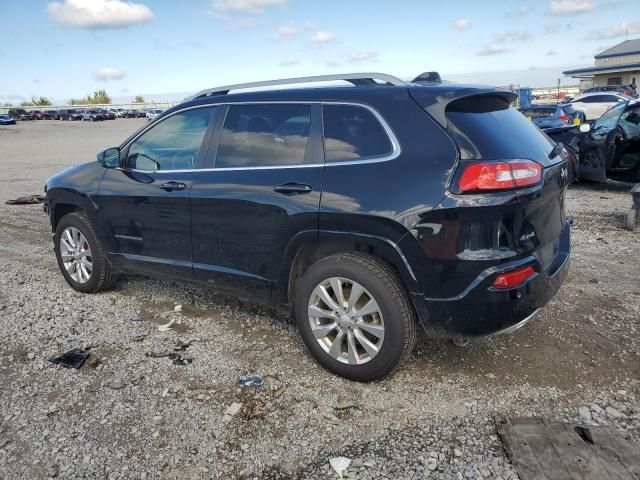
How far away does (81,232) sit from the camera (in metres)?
4.91

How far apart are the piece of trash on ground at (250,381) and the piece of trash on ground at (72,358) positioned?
3.94 feet

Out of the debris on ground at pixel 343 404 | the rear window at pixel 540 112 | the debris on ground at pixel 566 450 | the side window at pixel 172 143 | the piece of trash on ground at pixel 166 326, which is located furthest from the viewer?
the rear window at pixel 540 112

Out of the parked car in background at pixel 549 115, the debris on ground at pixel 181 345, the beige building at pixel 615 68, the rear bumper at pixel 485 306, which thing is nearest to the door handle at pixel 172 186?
the debris on ground at pixel 181 345

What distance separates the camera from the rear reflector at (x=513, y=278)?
287cm

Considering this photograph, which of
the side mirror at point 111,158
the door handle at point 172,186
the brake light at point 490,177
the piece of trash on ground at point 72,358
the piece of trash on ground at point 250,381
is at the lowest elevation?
the piece of trash on ground at point 250,381

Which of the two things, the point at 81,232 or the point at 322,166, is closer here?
the point at 322,166

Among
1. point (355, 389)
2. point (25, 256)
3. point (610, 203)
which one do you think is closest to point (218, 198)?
point (355, 389)

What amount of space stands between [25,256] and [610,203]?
8561 mm

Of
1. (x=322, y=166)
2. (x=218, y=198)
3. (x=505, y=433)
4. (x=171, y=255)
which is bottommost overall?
(x=505, y=433)

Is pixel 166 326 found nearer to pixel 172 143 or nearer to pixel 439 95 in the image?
pixel 172 143

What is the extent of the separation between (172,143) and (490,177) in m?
2.63

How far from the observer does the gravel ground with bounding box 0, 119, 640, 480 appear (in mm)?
2725

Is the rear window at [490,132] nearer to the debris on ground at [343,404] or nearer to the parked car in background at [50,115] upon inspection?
the debris on ground at [343,404]

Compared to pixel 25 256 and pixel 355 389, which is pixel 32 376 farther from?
pixel 25 256
